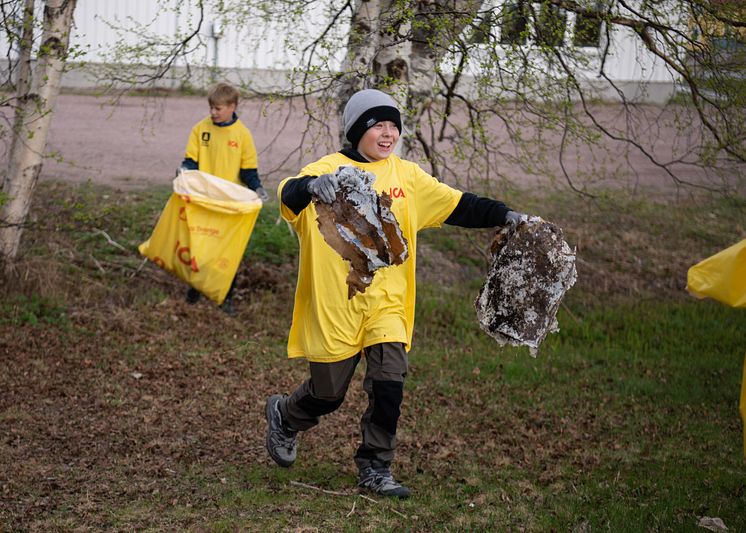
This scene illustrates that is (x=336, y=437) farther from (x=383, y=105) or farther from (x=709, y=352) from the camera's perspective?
(x=709, y=352)

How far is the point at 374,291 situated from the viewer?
4.42 meters

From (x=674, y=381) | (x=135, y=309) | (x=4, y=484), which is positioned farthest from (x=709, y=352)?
(x=4, y=484)

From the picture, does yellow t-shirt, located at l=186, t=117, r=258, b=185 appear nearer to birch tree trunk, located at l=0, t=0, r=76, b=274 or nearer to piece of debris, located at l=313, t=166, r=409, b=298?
birch tree trunk, located at l=0, t=0, r=76, b=274

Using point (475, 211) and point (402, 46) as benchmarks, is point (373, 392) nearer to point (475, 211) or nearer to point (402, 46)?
point (475, 211)

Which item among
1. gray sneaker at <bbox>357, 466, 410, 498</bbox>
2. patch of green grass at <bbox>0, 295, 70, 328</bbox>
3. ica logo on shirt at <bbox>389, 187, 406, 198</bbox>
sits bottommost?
patch of green grass at <bbox>0, 295, 70, 328</bbox>

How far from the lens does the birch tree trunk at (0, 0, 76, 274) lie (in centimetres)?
723

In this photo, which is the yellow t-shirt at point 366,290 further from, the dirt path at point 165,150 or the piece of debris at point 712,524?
the dirt path at point 165,150

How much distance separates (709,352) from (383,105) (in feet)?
15.4

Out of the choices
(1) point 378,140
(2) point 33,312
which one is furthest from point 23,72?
(1) point 378,140

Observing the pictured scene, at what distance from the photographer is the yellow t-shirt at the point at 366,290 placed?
4.39 m

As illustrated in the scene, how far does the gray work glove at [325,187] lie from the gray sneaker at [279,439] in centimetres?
148

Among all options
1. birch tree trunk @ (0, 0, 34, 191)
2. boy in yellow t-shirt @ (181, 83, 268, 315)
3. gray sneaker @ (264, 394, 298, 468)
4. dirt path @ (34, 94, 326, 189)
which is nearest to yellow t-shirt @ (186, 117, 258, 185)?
boy in yellow t-shirt @ (181, 83, 268, 315)

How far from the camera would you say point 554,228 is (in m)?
4.45

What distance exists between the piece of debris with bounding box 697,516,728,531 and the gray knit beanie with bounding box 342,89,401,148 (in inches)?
90.6
